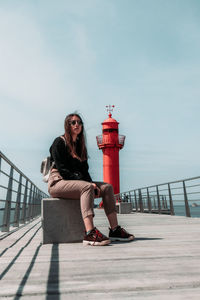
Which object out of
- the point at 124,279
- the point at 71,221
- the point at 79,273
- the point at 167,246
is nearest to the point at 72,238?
the point at 71,221

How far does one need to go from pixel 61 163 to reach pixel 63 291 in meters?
1.34

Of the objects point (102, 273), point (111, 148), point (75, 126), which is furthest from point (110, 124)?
point (102, 273)

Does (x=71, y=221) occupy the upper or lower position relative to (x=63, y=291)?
upper

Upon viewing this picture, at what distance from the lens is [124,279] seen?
1.18m

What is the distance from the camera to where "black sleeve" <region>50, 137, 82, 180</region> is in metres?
2.31

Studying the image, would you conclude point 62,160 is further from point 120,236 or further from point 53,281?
point 53,281

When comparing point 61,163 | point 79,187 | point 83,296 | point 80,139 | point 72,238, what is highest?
point 80,139

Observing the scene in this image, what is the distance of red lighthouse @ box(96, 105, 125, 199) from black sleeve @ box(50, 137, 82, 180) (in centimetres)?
1002

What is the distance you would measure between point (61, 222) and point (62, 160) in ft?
1.62

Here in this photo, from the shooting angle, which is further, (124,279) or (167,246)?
(167,246)

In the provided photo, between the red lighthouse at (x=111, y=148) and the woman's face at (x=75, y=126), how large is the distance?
991 centimetres

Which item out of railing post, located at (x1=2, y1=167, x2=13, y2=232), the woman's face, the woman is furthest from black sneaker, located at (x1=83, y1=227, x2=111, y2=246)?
railing post, located at (x1=2, y1=167, x2=13, y2=232)

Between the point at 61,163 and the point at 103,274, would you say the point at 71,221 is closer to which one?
the point at 61,163

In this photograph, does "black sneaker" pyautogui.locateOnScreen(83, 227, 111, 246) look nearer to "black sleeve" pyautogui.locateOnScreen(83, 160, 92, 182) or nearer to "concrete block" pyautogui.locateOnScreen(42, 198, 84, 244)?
"concrete block" pyautogui.locateOnScreen(42, 198, 84, 244)
